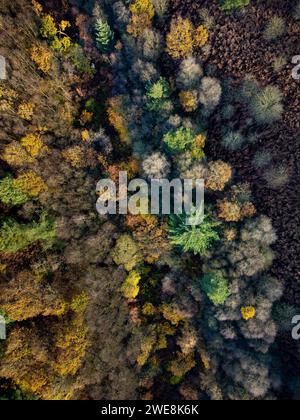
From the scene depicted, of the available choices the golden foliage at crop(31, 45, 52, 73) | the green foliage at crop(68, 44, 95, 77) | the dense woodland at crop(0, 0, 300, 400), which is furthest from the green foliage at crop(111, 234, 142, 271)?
the golden foliage at crop(31, 45, 52, 73)

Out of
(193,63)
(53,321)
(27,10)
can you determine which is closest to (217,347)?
(53,321)

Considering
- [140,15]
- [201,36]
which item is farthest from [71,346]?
[140,15]

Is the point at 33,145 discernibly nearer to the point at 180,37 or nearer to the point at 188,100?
the point at 188,100

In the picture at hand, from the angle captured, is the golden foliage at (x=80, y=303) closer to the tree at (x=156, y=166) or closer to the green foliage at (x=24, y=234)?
the green foliage at (x=24, y=234)

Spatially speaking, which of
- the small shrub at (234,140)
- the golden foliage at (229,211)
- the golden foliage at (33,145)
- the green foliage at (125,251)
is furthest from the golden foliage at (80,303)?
the small shrub at (234,140)

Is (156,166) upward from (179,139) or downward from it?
downward

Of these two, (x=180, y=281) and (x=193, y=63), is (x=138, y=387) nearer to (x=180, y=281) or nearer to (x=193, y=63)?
(x=180, y=281)
